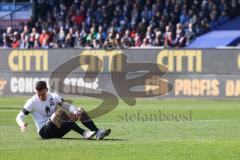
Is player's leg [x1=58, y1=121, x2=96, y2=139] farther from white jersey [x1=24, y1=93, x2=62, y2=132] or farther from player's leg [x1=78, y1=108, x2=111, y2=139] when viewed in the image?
white jersey [x1=24, y1=93, x2=62, y2=132]

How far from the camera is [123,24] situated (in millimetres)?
40312

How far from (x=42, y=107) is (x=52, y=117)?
1.37 ft

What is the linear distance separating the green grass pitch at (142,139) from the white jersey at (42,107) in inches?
17.4

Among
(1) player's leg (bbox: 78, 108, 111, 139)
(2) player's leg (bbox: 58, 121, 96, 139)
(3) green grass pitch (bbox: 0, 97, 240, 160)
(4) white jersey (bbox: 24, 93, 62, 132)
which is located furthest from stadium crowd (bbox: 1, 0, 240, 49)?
(1) player's leg (bbox: 78, 108, 111, 139)

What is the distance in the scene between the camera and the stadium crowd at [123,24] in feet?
123

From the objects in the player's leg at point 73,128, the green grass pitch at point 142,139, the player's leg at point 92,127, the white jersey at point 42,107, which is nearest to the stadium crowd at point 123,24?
the green grass pitch at point 142,139

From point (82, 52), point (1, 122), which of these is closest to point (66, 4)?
point (82, 52)

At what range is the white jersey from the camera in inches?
650

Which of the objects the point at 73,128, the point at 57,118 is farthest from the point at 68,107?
the point at 73,128

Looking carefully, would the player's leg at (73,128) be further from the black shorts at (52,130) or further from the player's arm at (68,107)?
the player's arm at (68,107)

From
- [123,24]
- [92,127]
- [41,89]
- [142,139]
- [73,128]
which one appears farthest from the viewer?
[123,24]

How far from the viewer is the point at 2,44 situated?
40.7 m

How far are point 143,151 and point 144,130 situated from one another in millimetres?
4472

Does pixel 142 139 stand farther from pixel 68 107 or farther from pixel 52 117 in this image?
pixel 52 117
